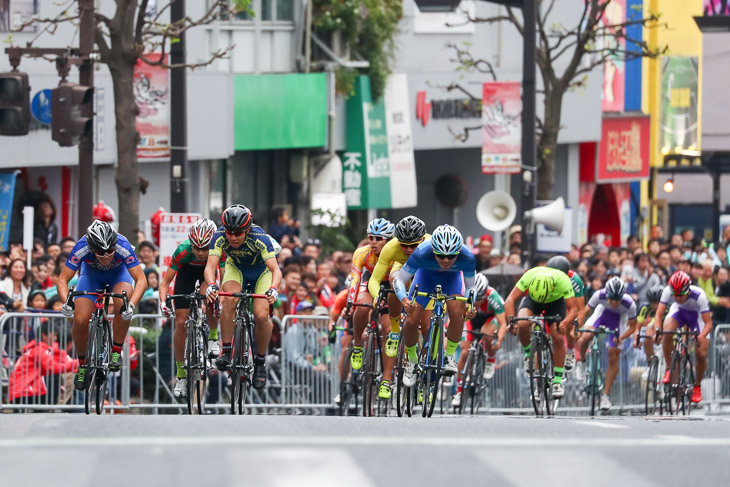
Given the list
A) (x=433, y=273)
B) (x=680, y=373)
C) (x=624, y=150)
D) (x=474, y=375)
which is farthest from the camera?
(x=624, y=150)

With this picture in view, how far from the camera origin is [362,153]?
34219mm

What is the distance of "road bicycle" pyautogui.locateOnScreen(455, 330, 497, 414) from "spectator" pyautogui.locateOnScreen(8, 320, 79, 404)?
4566mm

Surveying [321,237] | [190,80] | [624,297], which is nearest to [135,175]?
[624,297]

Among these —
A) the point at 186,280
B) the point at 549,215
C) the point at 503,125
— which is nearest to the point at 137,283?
the point at 186,280

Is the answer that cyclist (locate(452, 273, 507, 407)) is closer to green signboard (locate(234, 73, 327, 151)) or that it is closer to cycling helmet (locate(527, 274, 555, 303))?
cycling helmet (locate(527, 274, 555, 303))

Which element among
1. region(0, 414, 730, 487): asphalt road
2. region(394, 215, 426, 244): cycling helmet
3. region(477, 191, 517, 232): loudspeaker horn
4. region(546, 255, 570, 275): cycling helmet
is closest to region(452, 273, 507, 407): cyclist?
region(546, 255, 570, 275): cycling helmet

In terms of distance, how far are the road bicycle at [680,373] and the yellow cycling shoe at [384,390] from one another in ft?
18.3

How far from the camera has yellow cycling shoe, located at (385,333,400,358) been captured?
1587 centimetres

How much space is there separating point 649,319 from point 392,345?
7324 mm

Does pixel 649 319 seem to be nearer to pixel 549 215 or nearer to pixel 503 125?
pixel 549 215

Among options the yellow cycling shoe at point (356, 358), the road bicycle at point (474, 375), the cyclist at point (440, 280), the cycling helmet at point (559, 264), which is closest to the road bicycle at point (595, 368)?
the road bicycle at point (474, 375)

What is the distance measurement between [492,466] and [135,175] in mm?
13778

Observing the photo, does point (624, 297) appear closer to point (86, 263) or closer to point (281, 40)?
point (86, 263)

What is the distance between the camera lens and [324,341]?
18641 millimetres
